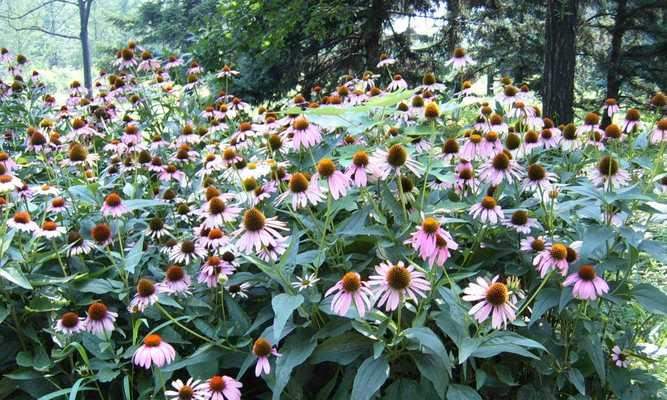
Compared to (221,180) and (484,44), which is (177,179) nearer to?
(221,180)

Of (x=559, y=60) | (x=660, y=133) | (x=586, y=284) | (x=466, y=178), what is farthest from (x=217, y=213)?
(x=559, y=60)

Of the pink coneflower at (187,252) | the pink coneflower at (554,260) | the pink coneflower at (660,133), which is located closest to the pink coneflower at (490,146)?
the pink coneflower at (554,260)

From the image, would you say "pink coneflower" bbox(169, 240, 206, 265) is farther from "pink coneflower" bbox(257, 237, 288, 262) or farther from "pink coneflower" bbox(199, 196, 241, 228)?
"pink coneflower" bbox(257, 237, 288, 262)

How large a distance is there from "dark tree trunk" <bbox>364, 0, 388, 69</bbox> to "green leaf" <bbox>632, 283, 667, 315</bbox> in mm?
5579

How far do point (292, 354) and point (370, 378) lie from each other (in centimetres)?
24

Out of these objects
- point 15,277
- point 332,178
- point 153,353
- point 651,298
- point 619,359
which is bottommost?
point 619,359

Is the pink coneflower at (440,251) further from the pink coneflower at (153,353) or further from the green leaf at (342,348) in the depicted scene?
the pink coneflower at (153,353)

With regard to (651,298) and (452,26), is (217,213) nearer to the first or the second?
(651,298)

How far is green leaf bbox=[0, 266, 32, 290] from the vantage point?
167 centimetres

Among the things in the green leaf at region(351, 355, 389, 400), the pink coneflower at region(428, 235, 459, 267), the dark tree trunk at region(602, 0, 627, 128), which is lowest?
the dark tree trunk at region(602, 0, 627, 128)

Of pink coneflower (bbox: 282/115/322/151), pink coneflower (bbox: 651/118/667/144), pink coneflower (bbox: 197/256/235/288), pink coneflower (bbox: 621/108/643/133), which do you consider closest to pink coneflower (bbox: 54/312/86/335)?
pink coneflower (bbox: 197/256/235/288)

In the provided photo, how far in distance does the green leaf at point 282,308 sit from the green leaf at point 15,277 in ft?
2.60

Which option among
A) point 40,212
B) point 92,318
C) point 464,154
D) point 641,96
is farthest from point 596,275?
point 641,96

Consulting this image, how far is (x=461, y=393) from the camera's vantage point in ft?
4.65
